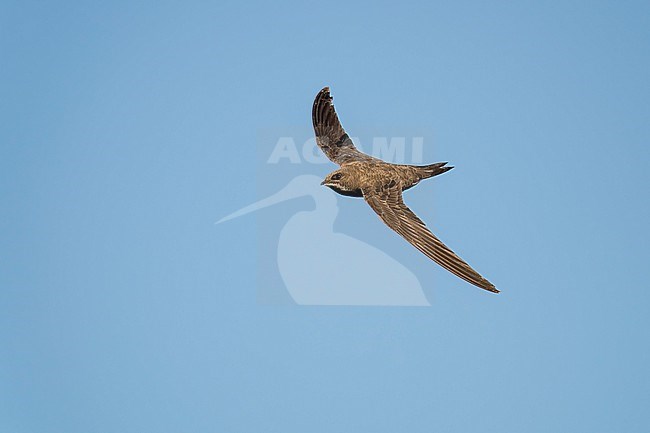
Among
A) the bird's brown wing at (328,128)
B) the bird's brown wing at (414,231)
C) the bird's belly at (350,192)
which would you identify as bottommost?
the bird's brown wing at (414,231)

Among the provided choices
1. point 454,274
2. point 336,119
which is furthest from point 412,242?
point 336,119

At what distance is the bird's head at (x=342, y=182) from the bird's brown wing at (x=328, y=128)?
1.53 metres

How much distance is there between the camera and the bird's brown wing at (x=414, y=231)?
10.5 m

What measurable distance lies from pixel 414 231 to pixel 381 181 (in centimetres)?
132

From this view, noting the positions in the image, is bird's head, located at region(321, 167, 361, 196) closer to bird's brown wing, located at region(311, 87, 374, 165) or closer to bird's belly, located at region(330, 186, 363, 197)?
bird's belly, located at region(330, 186, 363, 197)

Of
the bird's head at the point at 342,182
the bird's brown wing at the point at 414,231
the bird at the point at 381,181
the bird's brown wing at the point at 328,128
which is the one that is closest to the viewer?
the bird's brown wing at the point at 414,231

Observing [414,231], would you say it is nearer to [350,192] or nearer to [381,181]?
→ [381,181]

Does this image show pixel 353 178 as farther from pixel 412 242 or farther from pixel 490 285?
pixel 490 285

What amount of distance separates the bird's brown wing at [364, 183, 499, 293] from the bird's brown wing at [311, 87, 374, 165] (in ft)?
6.51

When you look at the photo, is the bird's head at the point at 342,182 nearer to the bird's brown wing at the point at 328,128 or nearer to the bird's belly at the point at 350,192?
the bird's belly at the point at 350,192

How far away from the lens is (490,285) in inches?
395

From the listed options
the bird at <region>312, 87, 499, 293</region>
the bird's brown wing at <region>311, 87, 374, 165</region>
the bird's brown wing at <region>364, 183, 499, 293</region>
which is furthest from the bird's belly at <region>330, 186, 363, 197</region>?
the bird's brown wing at <region>311, 87, 374, 165</region>

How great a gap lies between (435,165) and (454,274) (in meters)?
2.95

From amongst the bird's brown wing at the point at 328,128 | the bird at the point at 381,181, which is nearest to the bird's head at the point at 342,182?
the bird at the point at 381,181
